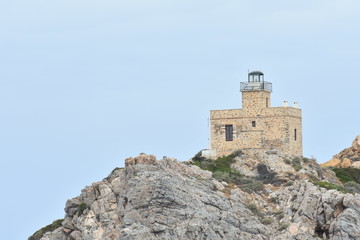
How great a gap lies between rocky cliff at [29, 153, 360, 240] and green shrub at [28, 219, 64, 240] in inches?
5.3

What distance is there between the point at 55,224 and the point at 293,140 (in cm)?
1627

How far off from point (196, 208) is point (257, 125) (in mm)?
13148

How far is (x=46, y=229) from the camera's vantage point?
6462 cm

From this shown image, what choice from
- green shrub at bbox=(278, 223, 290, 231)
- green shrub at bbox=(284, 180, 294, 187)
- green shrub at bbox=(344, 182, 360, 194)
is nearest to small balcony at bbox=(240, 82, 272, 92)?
green shrub at bbox=(284, 180, 294, 187)

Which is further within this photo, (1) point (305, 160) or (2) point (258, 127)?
(2) point (258, 127)

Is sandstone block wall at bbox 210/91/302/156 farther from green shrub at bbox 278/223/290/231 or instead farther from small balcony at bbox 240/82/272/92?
green shrub at bbox 278/223/290/231

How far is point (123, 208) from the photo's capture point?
58188mm

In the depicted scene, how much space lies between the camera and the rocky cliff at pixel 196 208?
2210 inches

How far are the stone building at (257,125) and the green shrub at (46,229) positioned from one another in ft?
38.0

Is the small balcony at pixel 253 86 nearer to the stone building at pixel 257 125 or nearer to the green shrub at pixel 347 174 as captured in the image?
the stone building at pixel 257 125

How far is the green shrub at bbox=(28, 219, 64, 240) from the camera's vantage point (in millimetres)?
63975

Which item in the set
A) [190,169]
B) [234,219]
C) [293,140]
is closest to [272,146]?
[293,140]

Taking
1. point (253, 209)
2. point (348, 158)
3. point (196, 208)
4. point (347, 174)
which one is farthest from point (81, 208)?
point (348, 158)

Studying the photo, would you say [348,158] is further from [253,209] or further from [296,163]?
[253,209]
